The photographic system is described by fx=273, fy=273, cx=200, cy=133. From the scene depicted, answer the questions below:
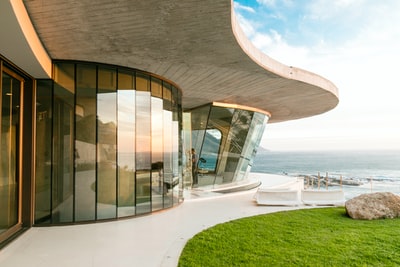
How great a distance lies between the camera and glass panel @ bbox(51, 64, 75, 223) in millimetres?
7379

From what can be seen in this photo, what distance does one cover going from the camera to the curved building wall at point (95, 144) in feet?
24.3

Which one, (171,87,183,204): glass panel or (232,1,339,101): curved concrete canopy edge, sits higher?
(232,1,339,101): curved concrete canopy edge

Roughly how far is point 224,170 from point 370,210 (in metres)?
9.37

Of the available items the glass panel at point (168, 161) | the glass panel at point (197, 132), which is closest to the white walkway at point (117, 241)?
the glass panel at point (168, 161)

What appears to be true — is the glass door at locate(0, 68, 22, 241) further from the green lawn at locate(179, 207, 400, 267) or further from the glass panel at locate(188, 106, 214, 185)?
the glass panel at locate(188, 106, 214, 185)

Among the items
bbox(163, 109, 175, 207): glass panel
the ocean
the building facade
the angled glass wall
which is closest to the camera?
the building facade

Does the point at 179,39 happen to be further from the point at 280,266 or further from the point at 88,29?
the point at 280,266

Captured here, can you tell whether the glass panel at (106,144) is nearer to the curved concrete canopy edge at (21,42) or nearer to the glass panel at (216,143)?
the curved concrete canopy edge at (21,42)

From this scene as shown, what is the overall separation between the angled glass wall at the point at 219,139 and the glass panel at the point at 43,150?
865cm

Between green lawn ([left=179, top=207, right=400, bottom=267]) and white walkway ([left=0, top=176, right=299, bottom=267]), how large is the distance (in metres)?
0.54

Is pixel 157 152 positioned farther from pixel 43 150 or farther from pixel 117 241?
pixel 117 241

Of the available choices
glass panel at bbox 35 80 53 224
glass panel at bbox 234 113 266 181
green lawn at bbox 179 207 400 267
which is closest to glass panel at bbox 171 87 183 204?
green lawn at bbox 179 207 400 267

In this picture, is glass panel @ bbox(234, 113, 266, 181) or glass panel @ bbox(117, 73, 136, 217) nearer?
glass panel @ bbox(117, 73, 136, 217)

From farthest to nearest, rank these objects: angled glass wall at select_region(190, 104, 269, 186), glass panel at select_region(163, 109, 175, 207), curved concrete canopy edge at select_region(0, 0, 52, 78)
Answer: angled glass wall at select_region(190, 104, 269, 186)
glass panel at select_region(163, 109, 175, 207)
curved concrete canopy edge at select_region(0, 0, 52, 78)
